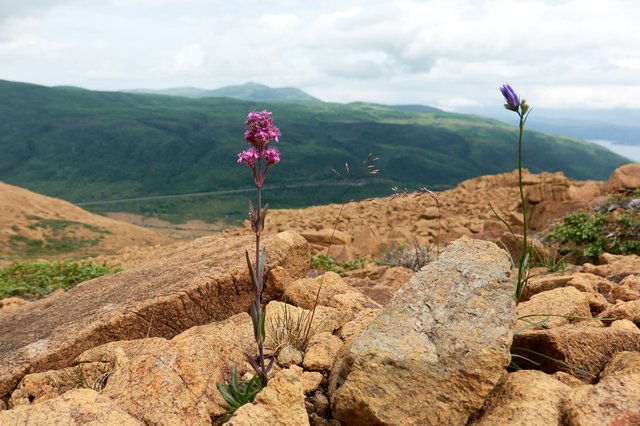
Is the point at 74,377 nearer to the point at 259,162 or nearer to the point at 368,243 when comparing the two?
the point at 259,162

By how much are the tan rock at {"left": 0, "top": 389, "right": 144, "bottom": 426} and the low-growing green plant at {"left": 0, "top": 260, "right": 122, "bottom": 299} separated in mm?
9148

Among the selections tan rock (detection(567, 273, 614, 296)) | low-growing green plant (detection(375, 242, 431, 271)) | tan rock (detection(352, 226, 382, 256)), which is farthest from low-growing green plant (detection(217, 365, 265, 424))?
tan rock (detection(352, 226, 382, 256))

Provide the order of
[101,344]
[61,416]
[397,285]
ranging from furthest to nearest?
[397,285], [101,344], [61,416]

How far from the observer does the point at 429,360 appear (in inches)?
147

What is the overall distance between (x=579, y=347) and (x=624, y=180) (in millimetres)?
14479

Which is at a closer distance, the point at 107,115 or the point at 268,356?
the point at 268,356

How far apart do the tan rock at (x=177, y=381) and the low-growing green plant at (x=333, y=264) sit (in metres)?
6.92

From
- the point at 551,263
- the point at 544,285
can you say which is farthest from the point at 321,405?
the point at 551,263

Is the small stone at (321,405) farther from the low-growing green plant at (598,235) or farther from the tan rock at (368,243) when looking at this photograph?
the tan rock at (368,243)

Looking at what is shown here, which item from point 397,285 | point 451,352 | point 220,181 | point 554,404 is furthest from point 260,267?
point 220,181

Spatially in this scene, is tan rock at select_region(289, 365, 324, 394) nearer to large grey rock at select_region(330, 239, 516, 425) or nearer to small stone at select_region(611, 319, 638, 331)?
large grey rock at select_region(330, 239, 516, 425)

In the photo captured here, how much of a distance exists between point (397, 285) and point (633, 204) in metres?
7.56

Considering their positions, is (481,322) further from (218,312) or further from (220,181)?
(220,181)

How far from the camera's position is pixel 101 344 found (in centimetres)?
612
